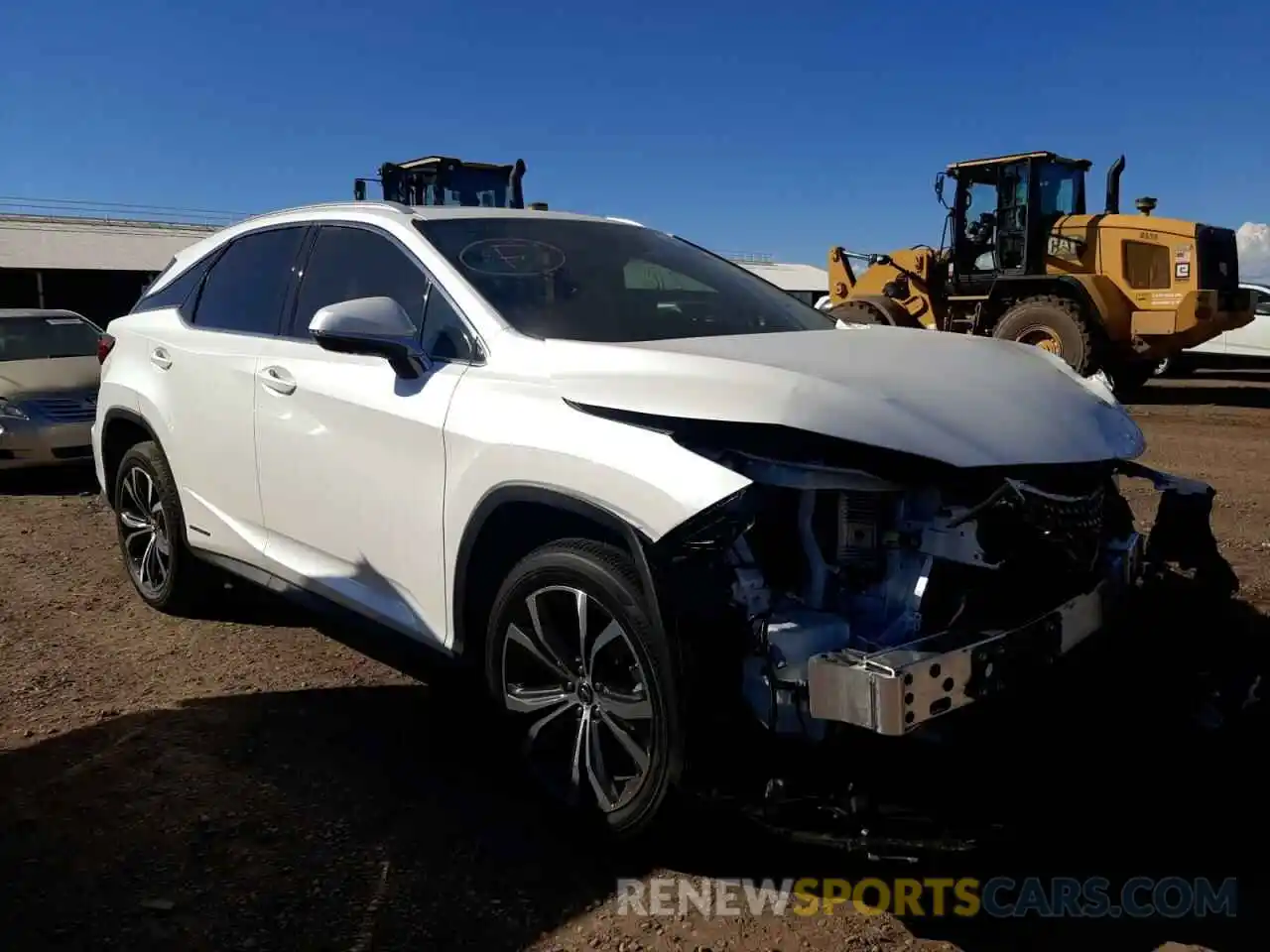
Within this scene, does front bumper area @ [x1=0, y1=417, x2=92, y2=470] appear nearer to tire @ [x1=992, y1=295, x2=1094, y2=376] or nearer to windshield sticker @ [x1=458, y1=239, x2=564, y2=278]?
windshield sticker @ [x1=458, y1=239, x2=564, y2=278]

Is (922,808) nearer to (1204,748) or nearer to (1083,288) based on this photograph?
(1204,748)

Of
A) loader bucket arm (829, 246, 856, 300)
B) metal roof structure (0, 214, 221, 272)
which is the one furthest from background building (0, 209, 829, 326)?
loader bucket arm (829, 246, 856, 300)

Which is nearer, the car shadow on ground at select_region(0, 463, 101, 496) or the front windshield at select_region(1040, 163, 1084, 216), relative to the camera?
the car shadow on ground at select_region(0, 463, 101, 496)

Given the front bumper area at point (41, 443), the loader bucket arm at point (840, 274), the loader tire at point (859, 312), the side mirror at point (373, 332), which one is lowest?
the front bumper area at point (41, 443)

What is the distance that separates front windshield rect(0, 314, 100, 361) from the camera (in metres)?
9.82

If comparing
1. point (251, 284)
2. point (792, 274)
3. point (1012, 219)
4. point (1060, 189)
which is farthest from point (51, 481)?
point (792, 274)

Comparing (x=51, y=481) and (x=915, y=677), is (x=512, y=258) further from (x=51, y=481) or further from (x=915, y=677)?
(x=51, y=481)

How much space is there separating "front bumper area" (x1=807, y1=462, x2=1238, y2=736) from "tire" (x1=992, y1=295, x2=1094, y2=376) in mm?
10414

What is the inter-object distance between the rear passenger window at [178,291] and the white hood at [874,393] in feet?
8.28

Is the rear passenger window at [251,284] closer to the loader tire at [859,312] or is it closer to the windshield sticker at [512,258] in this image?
the windshield sticker at [512,258]

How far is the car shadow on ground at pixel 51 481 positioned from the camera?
865 centimetres

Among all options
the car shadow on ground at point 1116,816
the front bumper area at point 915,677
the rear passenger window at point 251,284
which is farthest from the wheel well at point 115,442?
the front bumper area at point 915,677

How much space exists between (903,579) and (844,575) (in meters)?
0.14

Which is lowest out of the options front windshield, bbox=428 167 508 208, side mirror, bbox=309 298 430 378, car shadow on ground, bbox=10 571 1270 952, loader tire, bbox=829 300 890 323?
car shadow on ground, bbox=10 571 1270 952
